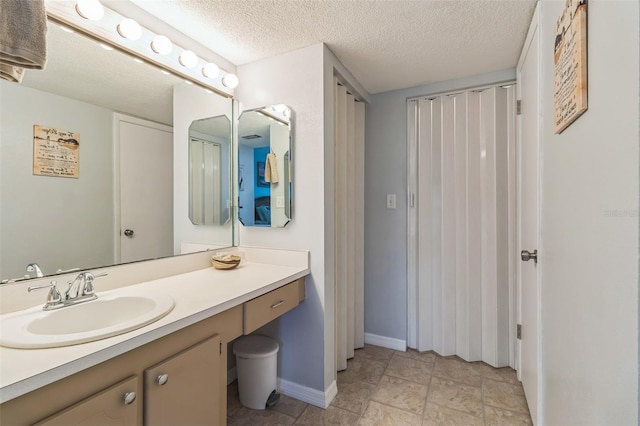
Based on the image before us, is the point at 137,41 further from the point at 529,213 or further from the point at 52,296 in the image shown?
the point at 529,213

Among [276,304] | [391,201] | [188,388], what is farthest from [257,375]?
[391,201]

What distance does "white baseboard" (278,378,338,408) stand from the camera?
1714 millimetres

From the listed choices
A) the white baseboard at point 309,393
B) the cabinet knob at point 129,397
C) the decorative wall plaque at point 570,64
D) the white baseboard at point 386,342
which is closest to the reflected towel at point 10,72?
the cabinet knob at point 129,397

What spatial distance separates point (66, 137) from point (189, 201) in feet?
2.22

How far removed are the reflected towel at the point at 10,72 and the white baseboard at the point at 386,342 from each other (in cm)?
265

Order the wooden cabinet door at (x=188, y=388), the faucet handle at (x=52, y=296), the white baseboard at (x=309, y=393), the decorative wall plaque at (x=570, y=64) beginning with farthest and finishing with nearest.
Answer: the white baseboard at (x=309, y=393) < the faucet handle at (x=52, y=296) < the wooden cabinet door at (x=188, y=388) < the decorative wall plaque at (x=570, y=64)

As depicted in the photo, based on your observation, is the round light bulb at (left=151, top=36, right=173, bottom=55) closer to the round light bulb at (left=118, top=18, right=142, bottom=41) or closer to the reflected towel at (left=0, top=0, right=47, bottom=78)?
the round light bulb at (left=118, top=18, right=142, bottom=41)

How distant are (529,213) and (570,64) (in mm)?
992

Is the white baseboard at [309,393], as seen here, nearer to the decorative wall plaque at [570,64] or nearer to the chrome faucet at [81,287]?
the chrome faucet at [81,287]

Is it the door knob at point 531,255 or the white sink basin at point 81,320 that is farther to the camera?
the door knob at point 531,255

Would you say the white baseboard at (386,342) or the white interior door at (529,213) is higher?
the white interior door at (529,213)

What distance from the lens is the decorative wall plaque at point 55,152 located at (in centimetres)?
110

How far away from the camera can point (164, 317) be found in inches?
38.0

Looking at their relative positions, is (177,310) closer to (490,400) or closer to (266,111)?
(266,111)
